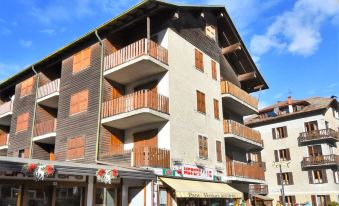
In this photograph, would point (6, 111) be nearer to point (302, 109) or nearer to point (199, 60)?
point (199, 60)

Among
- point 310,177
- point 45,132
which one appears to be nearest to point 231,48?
point 45,132

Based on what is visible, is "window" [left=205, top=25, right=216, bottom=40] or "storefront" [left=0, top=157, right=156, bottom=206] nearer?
"storefront" [left=0, top=157, right=156, bottom=206]

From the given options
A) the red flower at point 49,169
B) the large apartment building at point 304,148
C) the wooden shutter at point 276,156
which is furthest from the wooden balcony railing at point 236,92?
the wooden shutter at point 276,156

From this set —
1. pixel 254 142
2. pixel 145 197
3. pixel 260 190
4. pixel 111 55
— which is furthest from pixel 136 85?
pixel 260 190

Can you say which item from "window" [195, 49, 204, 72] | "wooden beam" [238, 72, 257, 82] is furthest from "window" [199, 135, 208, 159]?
"wooden beam" [238, 72, 257, 82]

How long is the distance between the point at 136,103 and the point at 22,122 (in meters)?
13.9

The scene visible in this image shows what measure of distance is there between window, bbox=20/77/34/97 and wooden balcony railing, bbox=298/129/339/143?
117 ft

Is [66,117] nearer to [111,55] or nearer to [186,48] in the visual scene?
[111,55]

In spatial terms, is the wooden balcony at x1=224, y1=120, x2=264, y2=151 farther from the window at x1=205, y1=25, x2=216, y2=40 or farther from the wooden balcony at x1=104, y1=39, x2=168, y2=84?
the wooden balcony at x1=104, y1=39, x2=168, y2=84

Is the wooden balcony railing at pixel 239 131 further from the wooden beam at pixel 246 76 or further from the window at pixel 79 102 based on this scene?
the window at pixel 79 102

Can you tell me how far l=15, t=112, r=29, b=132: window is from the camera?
28.8 m

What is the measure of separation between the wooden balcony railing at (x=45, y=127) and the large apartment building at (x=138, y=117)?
0.27 feet

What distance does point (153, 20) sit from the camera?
2362cm

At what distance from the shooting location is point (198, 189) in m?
20.3
